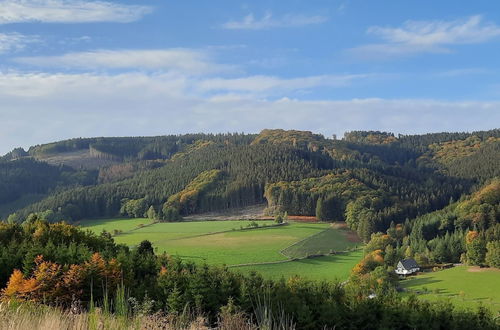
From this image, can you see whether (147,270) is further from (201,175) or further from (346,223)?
(201,175)

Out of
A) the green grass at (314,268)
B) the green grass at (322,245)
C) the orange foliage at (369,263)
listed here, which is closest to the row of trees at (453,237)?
the orange foliage at (369,263)

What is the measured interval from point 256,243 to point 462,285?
43025mm

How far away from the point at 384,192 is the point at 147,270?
13373 centimetres

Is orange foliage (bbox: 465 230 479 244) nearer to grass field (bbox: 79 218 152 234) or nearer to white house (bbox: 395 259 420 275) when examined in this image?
white house (bbox: 395 259 420 275)

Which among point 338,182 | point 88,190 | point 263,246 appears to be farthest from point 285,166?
point 263,246

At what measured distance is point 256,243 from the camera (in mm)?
100188

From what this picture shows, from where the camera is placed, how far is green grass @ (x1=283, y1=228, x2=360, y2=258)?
93.4 meters

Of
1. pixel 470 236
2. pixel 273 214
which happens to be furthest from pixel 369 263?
pixel 273 214

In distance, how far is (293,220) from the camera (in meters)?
136

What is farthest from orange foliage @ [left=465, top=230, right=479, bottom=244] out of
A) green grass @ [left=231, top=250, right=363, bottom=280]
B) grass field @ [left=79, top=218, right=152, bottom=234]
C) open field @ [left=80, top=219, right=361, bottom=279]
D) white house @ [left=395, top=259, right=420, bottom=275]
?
grass field @ [left=79, top=218, right=152, bottom=234]

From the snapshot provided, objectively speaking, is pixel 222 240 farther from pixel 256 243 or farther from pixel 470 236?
pixel 470 236

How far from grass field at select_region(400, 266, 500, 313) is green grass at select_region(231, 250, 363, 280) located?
1135 cm

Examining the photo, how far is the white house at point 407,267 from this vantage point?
8319cm

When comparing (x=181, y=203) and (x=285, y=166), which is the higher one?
(x=285, y=166)
